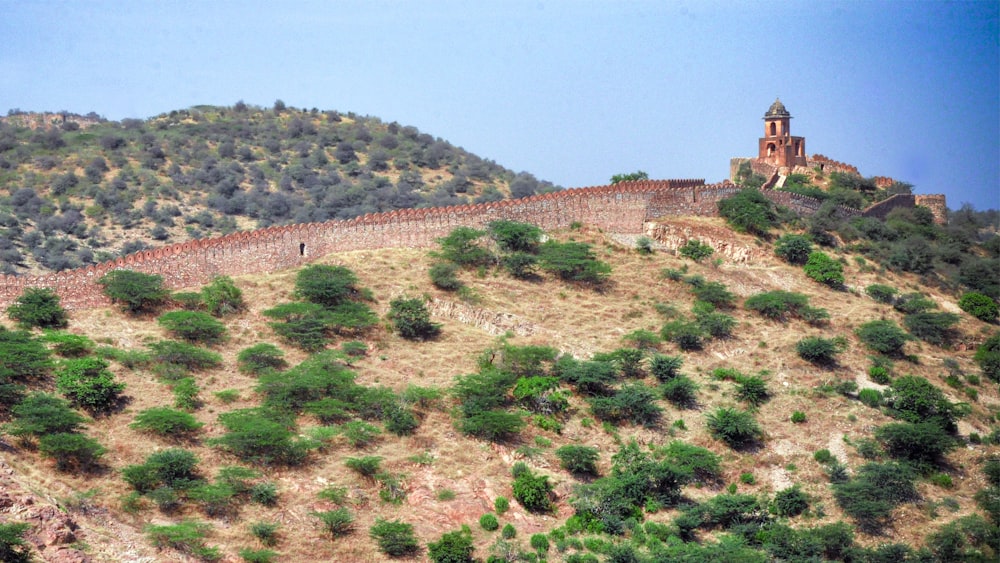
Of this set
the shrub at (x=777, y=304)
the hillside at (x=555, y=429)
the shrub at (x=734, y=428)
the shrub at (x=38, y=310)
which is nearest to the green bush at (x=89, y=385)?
the hillside at (x=555, y=429)

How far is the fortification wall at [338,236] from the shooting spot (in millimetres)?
30672

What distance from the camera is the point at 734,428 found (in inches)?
1136

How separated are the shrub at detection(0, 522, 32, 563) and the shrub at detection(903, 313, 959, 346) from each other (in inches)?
985

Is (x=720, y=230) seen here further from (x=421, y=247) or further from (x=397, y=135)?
(x=397, y=135)

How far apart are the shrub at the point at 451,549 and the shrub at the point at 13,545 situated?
7.50 m

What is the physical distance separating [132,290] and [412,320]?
7109 millimetres

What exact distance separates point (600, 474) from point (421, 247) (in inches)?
434

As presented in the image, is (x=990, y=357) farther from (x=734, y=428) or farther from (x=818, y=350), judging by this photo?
(x=734, y=428)

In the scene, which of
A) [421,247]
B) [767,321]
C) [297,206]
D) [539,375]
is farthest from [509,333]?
[297,206]

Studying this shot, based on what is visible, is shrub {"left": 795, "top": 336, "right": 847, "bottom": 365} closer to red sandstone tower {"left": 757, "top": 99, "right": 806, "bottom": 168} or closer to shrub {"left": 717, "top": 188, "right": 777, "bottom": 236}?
shrub {"left": 717, "top": 188, "right": 777, "bottom": 236}

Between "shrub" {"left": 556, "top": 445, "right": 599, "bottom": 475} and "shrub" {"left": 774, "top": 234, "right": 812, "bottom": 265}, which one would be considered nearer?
"shrub" {"left": 556, "top": 445, "right": 599, "bottom": 475}

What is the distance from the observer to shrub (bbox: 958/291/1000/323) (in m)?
38.0

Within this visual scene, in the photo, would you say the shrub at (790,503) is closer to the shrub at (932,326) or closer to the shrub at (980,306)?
the shrub at (932,326)

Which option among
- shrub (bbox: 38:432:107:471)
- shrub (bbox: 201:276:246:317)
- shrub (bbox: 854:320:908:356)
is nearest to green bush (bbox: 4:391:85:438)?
shrub (bbox: 38:432:107:471)
